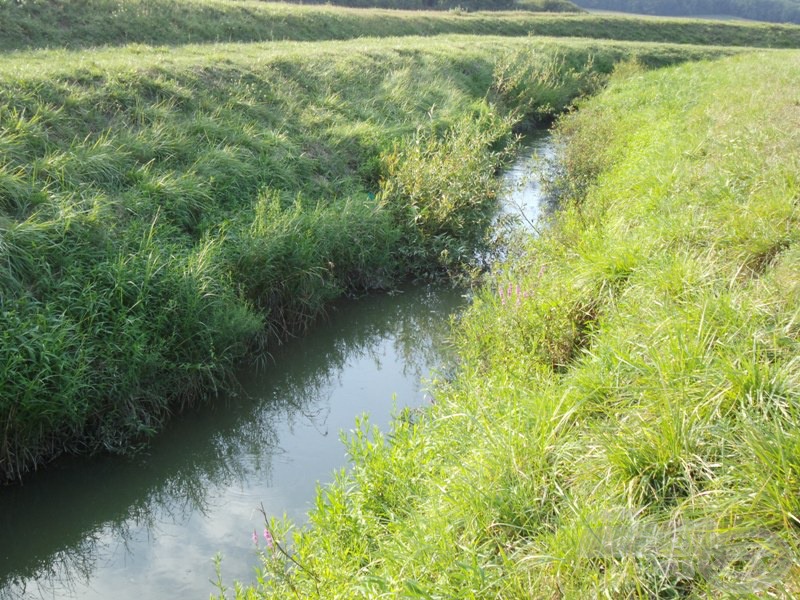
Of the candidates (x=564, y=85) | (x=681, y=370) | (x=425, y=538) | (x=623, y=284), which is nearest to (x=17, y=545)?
(x=425, y=538)

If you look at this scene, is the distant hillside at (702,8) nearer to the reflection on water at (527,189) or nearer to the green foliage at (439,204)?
the reflection on water at (527,189)

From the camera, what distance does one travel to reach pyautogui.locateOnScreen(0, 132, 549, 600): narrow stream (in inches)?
191

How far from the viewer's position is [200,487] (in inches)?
228

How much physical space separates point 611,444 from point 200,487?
343 cm

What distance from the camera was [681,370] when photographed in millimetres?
4215

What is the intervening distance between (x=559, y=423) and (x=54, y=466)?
403cm

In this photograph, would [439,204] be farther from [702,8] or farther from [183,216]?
[702,8]

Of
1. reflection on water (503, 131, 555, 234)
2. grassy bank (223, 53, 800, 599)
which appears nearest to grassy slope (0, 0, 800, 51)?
reflection on water (503, 131, 555, 234)

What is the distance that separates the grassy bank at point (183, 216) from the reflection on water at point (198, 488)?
1.06ft

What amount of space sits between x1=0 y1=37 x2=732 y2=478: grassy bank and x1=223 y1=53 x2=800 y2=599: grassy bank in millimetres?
2212

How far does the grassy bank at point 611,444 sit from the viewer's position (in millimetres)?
3160

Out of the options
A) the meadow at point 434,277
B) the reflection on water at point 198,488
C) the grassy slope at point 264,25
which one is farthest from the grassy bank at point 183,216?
the grassy slope at point 264,25

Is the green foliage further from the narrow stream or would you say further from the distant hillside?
the distant hillside

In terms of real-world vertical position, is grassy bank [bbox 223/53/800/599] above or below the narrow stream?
above
